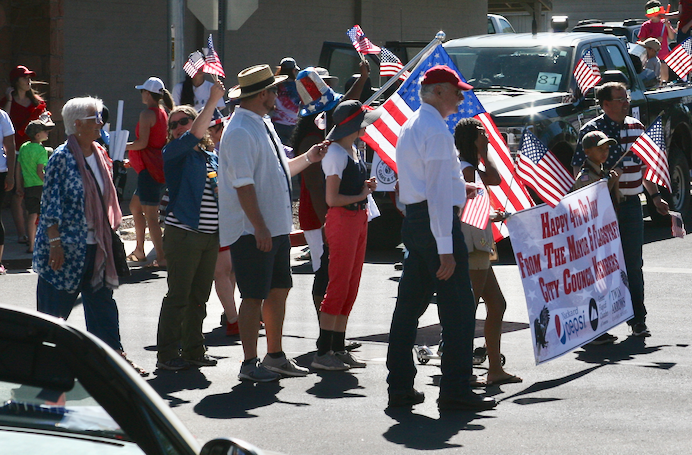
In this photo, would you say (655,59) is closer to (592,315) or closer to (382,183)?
(382,183)

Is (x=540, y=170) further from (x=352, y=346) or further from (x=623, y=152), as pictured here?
(x=352, y=346)

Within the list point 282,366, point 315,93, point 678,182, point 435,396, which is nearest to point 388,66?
point 315,93

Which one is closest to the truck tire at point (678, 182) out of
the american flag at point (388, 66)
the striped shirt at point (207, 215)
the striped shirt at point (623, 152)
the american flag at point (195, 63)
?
the american flag at point (388, 66)

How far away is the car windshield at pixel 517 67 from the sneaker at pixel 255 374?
256 inches

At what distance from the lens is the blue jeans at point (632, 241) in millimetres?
7879

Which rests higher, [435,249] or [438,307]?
[435,249]

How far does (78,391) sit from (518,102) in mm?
9481

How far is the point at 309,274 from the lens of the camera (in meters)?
11.2

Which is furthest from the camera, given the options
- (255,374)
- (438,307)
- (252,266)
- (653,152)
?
(653,152)

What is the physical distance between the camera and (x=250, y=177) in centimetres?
639

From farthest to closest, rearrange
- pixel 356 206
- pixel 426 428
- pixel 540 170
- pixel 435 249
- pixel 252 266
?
pixel 540 170 → pixel 356 206 → pixel 252 266 → pixel 435 249 → pixel 426 428

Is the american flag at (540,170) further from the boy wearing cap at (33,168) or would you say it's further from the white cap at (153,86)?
the boy wearing cap at (33,168)

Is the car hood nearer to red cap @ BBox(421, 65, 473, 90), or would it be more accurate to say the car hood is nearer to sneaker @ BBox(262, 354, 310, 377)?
sneaker @ BBox(262, 354, 310, 377)

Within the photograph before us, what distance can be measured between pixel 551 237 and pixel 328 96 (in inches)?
72.0
